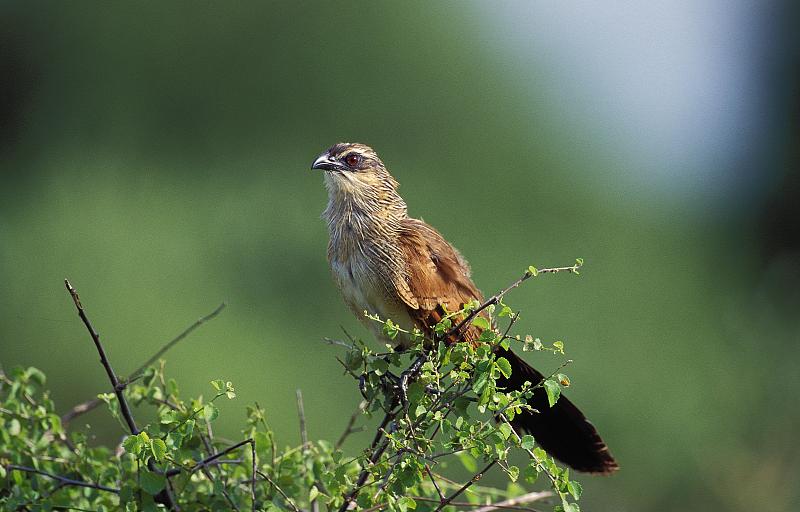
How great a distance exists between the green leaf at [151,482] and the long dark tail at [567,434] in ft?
2.72

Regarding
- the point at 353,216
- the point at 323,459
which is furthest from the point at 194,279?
the point at 323,459

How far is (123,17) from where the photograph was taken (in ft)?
46.7

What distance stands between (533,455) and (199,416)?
0.61 m

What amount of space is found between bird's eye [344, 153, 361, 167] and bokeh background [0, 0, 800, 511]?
5633 mm

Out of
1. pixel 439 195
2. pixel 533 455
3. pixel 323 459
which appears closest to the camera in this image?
pixel 533 455

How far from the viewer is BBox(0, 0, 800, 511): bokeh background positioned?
1030 centimetres

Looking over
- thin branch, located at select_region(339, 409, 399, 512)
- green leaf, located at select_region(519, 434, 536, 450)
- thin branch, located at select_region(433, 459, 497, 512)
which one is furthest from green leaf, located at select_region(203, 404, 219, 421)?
green leaf, located at select_region(519, 434, 536, 450)

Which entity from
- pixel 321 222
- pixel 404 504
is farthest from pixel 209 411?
pixel 321 222

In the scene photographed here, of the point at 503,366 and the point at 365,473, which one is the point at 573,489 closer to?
the point at 503,366

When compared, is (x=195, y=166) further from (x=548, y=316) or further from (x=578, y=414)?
(x=578, y=414)

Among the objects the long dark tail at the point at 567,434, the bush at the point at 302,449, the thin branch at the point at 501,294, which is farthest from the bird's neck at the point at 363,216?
the thin branch at the point at 501,294

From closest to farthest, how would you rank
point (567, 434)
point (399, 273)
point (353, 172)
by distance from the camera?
1. point (567, 434)
2. point (399, 273)
3. point (353, 172)

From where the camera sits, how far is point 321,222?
34.3 ft

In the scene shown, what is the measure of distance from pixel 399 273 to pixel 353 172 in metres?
0.44
